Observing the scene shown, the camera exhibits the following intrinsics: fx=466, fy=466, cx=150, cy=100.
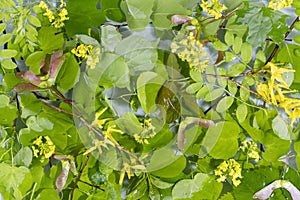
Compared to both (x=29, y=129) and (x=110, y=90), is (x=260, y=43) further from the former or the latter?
(x=29, y=129)

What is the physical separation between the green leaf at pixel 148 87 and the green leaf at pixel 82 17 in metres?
0.11

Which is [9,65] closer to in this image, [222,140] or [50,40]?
[50,40]

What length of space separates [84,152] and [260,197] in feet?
0.95

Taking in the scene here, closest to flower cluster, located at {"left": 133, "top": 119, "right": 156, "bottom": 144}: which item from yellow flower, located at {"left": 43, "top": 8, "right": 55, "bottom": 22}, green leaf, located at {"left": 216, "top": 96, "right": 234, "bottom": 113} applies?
green leaf, located at {"left": 216, "top": 96, "right": 234, "bottom": 113}

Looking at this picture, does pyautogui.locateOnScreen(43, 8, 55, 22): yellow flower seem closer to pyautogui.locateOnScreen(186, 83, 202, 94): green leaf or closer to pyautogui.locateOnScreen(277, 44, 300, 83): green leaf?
pyautogui.locateOnScreen(186, 83, 202, 94): green leaf

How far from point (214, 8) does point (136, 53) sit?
138mm

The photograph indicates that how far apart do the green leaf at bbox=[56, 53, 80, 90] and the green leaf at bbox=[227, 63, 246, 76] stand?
0.24m

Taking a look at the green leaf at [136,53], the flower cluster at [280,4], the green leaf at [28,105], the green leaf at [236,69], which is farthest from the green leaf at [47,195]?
the flower cluster at [280,4]

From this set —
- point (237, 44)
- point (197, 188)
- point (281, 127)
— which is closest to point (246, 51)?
point (237, 44)

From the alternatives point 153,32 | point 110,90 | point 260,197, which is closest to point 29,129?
point 110,90

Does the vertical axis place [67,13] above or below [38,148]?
above

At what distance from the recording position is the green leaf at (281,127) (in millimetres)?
716

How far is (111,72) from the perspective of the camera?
712mm

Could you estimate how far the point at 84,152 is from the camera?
751 millimetres
